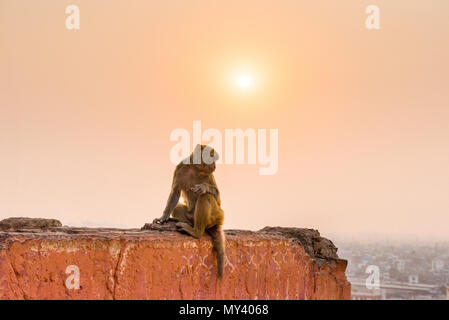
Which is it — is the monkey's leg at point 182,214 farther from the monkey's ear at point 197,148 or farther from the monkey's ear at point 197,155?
the monkey's ear at point 197,148

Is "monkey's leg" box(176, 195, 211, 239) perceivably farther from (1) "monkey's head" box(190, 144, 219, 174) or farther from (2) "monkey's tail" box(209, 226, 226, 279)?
(1) "monkey's head" box(190, 144, 219, 174)

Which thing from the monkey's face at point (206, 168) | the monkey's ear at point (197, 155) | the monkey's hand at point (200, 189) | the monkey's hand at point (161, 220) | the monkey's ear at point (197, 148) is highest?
the monkey's ear at point (197, 148)

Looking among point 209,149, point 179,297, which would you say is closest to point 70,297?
point 179,297

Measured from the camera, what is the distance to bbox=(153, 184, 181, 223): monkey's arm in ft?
35.5

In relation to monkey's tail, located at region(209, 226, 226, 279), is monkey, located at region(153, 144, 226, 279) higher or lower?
higher

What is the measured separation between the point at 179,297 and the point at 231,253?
4.04ft

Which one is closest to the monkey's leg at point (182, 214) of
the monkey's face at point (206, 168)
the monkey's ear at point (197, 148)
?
the monkey's face at point (206, 168)

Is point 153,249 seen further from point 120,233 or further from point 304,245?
point 304,245

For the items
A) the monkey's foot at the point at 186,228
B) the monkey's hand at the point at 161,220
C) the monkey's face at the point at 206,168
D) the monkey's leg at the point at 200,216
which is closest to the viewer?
the monkey's leg at the point at 200,216

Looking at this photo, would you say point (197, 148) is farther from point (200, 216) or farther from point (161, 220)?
point (161, 220)

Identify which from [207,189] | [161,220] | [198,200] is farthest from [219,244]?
[161,220]

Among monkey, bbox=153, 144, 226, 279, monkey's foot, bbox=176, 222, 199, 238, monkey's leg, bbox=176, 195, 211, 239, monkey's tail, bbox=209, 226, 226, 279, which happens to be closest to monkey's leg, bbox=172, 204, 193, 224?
monkey, bbox=153, 144, 226, 279

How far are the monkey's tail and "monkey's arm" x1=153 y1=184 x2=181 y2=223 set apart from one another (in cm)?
101

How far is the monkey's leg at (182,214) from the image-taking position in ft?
34.9
